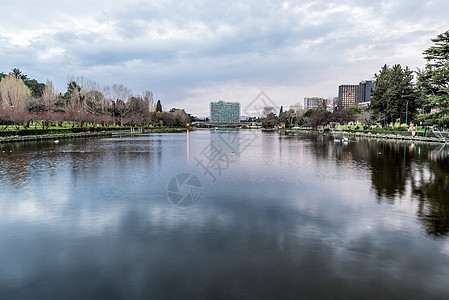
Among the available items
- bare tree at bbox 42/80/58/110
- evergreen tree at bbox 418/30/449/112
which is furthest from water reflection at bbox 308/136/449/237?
bare tree at bbox 42/80/58/110

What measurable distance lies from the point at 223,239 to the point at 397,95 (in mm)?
68991

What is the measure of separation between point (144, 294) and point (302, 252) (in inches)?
151

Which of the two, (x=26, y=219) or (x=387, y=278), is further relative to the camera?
(x=26, y=219)

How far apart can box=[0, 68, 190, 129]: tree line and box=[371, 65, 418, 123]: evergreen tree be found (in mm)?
72219

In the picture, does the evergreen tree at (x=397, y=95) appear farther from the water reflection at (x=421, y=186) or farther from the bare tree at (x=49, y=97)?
the bare tree at (x=49, y=97)

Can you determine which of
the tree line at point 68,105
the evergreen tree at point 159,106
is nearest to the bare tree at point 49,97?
the tree line at point 68,105

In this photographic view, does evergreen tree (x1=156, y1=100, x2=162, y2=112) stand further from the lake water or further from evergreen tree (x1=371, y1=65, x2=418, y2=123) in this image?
the lake water

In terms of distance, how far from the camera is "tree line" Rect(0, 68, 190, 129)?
58375mm

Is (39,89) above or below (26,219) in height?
above

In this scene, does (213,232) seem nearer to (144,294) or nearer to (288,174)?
(144,294)

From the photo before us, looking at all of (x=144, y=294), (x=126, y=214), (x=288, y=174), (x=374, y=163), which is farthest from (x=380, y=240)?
(x=374, y=163)

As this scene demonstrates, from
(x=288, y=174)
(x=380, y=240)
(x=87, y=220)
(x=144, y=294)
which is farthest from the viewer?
(x=288, y=174)

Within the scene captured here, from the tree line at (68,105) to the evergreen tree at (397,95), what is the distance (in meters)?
72.2

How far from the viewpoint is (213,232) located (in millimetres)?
8492
